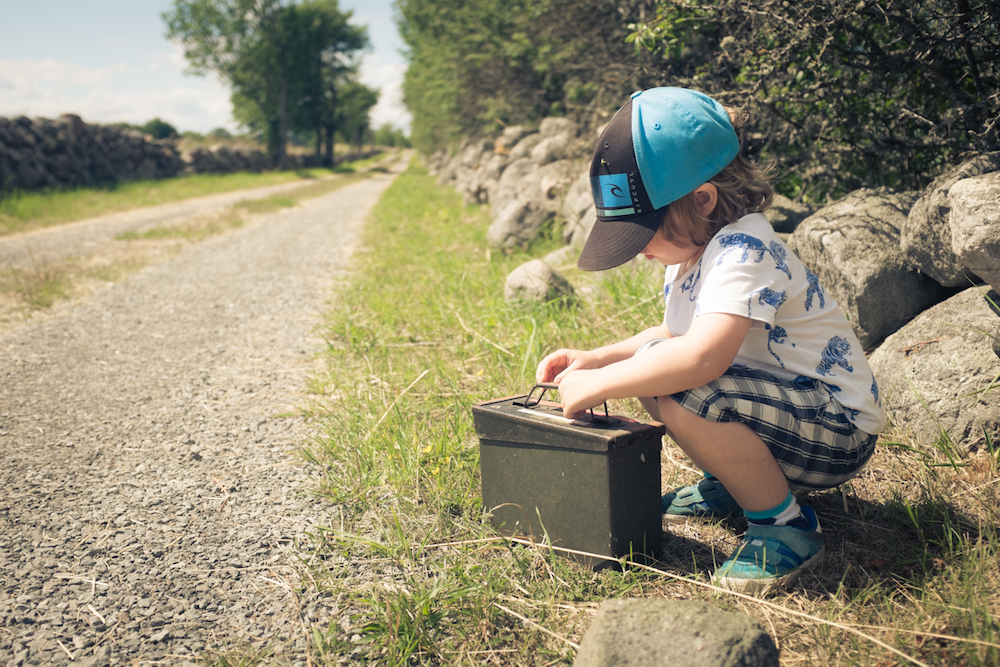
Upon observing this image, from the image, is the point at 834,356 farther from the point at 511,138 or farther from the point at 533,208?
the point at 511,138

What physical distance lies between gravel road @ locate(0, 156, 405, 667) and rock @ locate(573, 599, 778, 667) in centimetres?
65

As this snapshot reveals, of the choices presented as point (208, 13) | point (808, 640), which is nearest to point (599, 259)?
point (808, 640)

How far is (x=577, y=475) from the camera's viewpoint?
1458 mm

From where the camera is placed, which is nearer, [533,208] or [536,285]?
[536,285]

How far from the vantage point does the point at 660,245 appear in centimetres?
154

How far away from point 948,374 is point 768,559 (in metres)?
0.97

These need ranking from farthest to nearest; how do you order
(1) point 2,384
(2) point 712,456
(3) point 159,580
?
1. (1) point 2,384
2. (3) point 159,580
3. (2) point 712,456

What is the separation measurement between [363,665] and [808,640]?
0.93 metres

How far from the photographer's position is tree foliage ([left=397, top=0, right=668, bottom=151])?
5.88 metres

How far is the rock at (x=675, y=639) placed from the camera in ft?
3.45

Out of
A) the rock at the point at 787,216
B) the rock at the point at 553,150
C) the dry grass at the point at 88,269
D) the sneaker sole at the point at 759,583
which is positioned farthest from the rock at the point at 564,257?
the dry grass at the point at 88,269

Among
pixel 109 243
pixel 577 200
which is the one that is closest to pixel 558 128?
pixel 577 200

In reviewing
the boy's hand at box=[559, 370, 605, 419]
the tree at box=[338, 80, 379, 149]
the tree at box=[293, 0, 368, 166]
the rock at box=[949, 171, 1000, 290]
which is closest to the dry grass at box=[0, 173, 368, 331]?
the boy's hand at box=[559, 370, 605, 419]

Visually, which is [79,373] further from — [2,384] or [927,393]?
[927,393]
